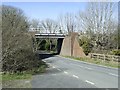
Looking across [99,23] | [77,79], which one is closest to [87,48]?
[99,23]

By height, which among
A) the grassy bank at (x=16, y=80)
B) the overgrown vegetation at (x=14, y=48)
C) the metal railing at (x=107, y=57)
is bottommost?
the metal railing at (x=107, y=57)

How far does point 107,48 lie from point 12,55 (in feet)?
113

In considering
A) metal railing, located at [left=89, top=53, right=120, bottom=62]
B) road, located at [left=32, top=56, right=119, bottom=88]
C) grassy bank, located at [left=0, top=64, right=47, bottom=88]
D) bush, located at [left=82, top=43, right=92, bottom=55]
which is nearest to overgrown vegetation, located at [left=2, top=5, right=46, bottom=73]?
grassy bank, located at [left=0, top=64, right=47, bottom=88]

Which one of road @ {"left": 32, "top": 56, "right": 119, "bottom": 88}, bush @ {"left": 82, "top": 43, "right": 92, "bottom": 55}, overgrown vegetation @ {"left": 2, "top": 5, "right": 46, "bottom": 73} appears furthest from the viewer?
bush @ {"left": 82, "top": 43, "right": 92, "bottom": 55}

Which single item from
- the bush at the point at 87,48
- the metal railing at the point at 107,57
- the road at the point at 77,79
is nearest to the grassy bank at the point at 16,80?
the road at the point at 77,79

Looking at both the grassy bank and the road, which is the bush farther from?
the grassy bank

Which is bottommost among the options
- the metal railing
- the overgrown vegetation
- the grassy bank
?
the metal railing

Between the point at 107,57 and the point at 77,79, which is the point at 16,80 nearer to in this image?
the point at 77,79

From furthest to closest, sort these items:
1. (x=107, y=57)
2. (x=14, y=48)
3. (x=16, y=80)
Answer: (x=107, y=57) < (x=14, y=48) < (x=16, y=80)

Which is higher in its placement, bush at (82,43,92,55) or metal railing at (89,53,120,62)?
bush at (82,43,92,55)

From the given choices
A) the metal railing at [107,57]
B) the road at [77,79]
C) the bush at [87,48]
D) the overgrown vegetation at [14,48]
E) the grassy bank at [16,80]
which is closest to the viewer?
the road at [77,79]

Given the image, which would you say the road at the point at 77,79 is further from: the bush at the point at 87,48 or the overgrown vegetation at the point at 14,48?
the bush at the point at 87,48

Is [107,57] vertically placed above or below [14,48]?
below

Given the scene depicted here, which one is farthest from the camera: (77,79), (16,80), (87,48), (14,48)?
(87,48)
